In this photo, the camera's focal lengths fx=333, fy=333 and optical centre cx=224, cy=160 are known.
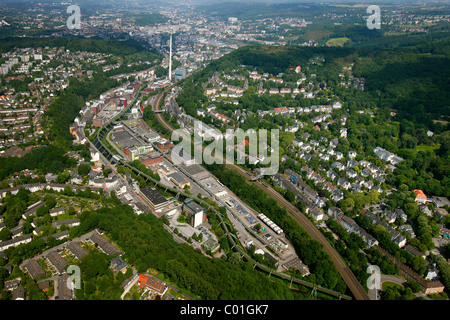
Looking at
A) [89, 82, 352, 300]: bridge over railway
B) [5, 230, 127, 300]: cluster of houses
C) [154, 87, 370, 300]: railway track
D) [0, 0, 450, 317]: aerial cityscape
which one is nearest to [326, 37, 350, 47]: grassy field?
[0, 0, 450, 317]: aerial cityscape

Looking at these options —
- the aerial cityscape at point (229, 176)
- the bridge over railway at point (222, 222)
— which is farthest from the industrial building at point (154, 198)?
the bridge over railway at point (222, 222)

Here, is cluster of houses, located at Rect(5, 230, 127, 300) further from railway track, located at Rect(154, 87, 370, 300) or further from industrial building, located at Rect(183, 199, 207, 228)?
railway track, located at Rect(154, 87, 370, 300)

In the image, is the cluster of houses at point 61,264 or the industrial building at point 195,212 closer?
the cluster of houses at point 61,264

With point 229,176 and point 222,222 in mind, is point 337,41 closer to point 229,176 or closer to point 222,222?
point 229,176

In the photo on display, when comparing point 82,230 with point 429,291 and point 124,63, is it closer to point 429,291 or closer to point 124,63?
point 429,291

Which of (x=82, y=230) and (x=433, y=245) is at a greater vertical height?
(x=82, y=230)

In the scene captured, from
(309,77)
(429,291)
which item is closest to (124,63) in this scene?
(309,77)

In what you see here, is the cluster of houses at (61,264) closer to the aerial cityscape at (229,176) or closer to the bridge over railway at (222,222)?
the aerial cityscape at (229,176)
